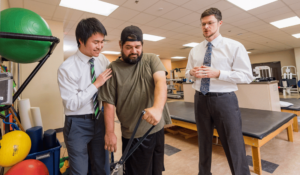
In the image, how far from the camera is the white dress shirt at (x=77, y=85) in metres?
1.08

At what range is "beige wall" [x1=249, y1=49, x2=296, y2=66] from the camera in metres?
11.6

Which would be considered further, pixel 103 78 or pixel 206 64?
pixel 206 64

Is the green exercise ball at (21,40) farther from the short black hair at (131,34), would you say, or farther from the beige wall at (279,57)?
the beige wall at (279,57)

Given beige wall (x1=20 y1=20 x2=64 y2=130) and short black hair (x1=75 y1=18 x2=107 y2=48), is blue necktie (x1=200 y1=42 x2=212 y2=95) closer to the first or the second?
short black hair (x1=75 y1=18 x2=107 y2=48)

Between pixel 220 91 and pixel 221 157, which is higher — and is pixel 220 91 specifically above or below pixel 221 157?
above

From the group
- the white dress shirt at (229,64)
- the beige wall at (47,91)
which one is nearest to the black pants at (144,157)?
the white dress shirt at (229,64)

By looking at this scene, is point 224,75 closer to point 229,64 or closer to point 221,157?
point 229,64

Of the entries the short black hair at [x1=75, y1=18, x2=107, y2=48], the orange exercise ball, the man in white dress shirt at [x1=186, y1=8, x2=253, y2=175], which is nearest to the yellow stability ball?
the orange exercise ball

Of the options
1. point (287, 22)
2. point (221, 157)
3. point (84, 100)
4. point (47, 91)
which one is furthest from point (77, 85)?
point (287, 22)

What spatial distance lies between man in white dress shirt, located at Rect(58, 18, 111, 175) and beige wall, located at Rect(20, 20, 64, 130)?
10.2 feet

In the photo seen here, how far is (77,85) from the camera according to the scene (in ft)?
3.87

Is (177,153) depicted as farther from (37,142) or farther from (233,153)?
(37,142)

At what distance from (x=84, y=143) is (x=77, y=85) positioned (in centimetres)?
44

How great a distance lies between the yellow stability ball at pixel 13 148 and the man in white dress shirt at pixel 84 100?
13.0 inches
